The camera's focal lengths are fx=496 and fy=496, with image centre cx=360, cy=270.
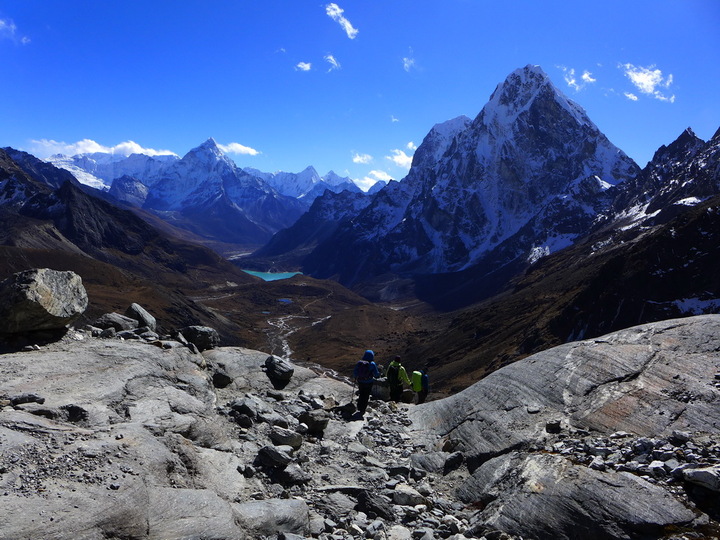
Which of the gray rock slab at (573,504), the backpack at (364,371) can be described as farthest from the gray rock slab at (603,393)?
the backpack at (364,371)

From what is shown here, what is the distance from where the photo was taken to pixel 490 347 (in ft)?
291

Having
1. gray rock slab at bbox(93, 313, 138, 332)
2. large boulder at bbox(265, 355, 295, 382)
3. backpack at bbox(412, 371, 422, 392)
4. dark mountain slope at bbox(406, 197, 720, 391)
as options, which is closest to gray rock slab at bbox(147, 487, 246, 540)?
large boulder at bbox(265, 355, 295, 382)

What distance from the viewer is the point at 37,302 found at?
15.2 meters

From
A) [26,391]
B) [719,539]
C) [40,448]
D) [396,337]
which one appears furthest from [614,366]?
[396,337]

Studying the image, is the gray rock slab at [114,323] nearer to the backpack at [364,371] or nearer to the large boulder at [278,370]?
the large boulder at [278,370]

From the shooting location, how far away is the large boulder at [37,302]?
1502cm

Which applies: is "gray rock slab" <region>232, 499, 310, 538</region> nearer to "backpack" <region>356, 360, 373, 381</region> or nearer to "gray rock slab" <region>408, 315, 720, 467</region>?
"gray rock slab" <region>408, 315, 720, 467</region>

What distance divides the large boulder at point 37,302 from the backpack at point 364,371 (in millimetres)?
10344

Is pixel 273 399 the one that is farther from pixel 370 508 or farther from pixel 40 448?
pixel 40 448

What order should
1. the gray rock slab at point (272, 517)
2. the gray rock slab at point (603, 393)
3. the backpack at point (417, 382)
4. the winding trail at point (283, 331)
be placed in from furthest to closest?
the winding trail at point (283, 331)
the backpack at point (417, 382)
the gray rock slab at point (603, 393)
the gray rock slab at point (272, 517)

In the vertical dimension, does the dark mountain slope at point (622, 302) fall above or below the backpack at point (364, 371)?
above

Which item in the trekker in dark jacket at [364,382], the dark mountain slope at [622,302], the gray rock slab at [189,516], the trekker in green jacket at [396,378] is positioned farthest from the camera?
the dark mountain slope at [622,302]

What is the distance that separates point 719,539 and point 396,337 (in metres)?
128

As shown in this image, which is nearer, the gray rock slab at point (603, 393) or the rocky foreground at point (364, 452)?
the rocky foreground at point (364, 452)
